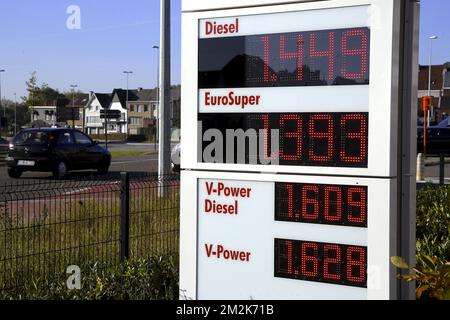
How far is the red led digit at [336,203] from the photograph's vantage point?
4.55 meters

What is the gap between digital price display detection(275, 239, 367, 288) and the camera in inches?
179

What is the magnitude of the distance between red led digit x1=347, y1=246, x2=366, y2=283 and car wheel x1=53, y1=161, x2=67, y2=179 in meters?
19.0

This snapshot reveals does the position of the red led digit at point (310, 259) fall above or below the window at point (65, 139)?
below

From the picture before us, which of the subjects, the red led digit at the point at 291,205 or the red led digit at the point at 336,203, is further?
the red led digit at the point at 291,205

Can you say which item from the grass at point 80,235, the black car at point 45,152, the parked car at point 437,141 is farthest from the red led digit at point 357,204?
the parked car at point 437,141

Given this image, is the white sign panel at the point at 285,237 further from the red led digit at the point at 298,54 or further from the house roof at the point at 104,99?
the house roof at the point at 104,99

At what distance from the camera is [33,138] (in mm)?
22547

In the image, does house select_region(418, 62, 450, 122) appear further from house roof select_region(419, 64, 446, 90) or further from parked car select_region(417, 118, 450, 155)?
parked car select_region(417, 118, 450, 155)

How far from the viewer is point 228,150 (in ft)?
16.2

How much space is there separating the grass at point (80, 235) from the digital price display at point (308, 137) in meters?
2.60
